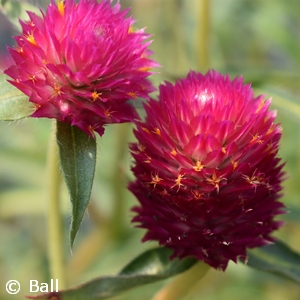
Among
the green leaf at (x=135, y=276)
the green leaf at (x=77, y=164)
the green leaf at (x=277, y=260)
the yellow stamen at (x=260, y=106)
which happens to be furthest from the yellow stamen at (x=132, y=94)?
the green leaf at (x=277, y=260)

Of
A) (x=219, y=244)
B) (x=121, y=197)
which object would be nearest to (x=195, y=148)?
(x=219, y=244)

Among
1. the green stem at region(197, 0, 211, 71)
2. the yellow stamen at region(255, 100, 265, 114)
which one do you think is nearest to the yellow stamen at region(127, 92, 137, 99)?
the yellow stamen at region(255, 100, 265, 114)

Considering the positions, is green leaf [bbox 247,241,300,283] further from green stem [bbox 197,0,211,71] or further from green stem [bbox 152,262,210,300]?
green stem [bbox 197,0,211,71]

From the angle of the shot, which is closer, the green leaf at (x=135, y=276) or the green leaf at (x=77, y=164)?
the green leaf at (x=77, y=164)

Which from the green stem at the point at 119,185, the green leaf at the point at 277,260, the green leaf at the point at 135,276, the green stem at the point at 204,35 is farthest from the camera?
the green stem at the point at 119,185

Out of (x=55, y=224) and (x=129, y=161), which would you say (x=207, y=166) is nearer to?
(x=55, y=224)

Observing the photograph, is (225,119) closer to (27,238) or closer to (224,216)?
(224,216)

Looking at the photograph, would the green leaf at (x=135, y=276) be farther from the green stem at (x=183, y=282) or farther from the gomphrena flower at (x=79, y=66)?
the gomphrena flower at (x=79, y=66)
